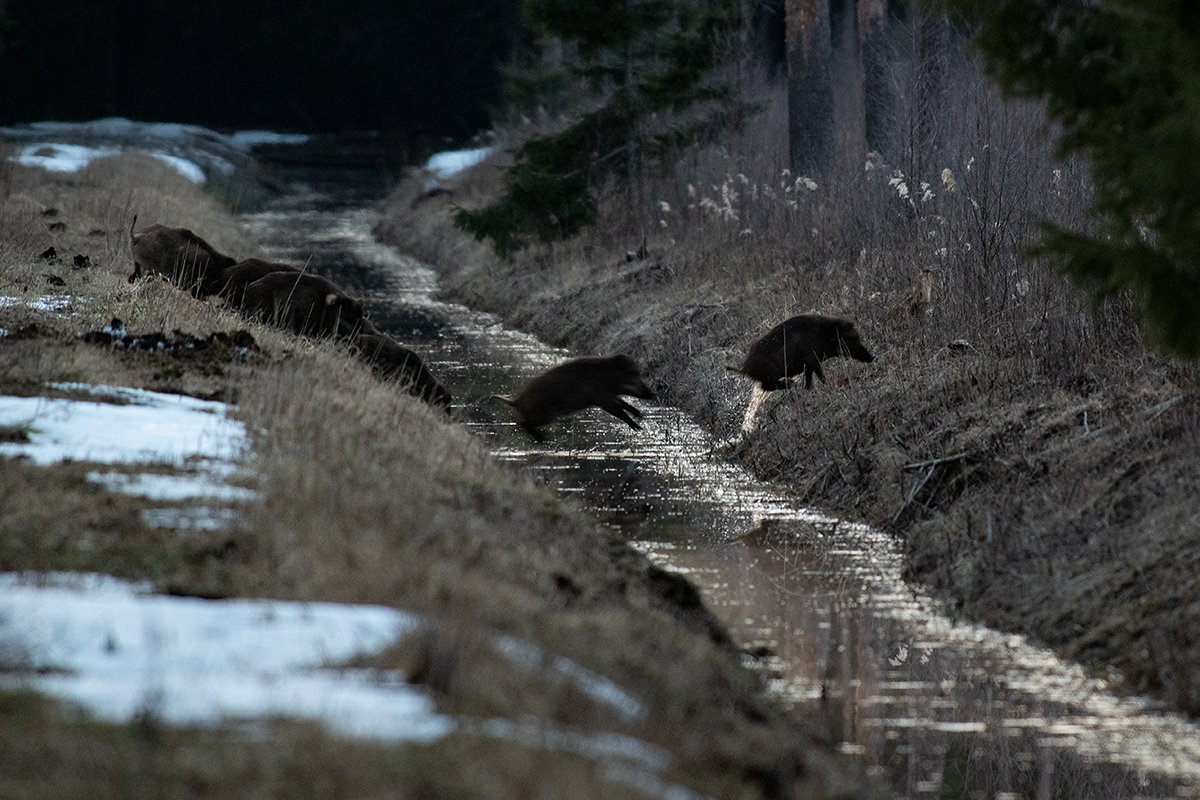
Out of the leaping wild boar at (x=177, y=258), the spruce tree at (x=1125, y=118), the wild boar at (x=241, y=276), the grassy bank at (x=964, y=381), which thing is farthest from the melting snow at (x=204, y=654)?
the leaping wild boar at (x=177, y=258)

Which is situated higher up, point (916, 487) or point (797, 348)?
point (797, 348)

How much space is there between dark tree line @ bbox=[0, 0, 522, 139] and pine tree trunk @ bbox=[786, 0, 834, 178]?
3892 centimetres

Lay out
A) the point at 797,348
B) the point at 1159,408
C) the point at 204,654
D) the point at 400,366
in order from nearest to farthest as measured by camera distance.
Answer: the point at 204,654 → the point at 1159,408 → the point at 797,348 → the point at 400,366

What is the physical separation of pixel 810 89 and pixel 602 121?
11.1ft

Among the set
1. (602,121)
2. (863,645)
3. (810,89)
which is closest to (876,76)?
(810,89)

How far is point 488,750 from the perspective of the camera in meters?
3.36

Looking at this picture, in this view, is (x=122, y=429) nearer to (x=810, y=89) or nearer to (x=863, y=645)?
(x=863, y=645)

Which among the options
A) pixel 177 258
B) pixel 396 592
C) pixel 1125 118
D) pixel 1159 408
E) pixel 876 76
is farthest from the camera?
pixel 876 76

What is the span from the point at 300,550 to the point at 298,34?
61.1 meters

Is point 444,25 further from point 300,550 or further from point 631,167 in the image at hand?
point 300,550

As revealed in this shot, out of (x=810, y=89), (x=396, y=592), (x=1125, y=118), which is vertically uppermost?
(x=810, y=89)

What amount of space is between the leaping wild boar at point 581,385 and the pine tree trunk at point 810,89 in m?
10.3

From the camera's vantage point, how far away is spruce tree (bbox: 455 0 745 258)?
19594 millimetres

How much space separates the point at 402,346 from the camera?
36.6ft
